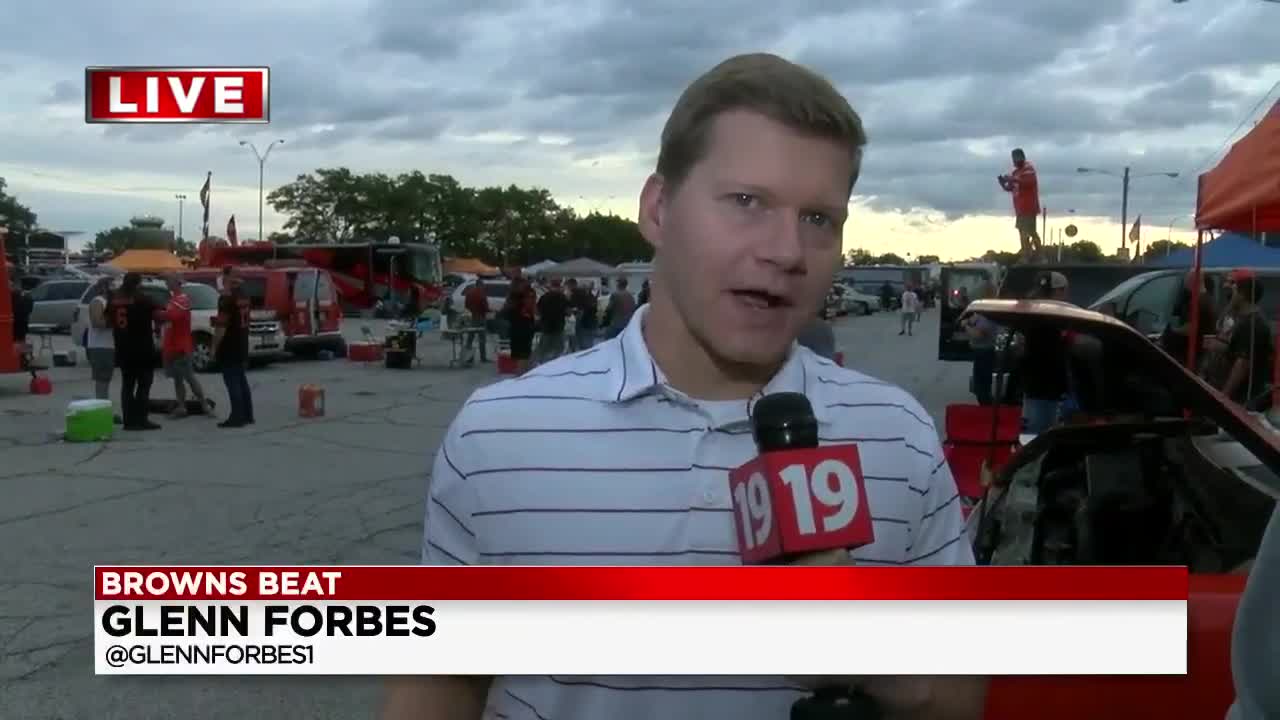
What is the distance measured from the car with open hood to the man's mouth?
1.70m

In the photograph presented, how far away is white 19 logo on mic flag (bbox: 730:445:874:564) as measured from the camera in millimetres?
1509

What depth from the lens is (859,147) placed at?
68.8 inches

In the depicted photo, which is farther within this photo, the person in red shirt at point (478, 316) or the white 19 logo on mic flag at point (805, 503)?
the person in red shirt at point (478, 316)

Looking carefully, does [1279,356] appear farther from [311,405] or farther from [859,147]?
[311,405]

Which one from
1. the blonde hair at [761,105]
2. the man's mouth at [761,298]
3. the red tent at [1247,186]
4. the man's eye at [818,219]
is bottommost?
the man's mouth at [761,298]

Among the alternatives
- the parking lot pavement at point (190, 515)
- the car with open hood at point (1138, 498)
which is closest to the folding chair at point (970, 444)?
the car with open hood at point (1138, 498)

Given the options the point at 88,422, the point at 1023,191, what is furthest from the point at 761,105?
the point at 88,422

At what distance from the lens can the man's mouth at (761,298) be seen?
5.58 feet

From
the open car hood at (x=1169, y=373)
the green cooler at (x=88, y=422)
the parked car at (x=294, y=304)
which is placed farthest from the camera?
the parked car at (x=294, y=304)

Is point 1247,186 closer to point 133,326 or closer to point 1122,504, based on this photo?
point 1122,504

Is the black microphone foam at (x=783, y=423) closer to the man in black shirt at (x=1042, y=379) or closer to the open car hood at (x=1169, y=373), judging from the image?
the open car hood at (x=1169, y=373)

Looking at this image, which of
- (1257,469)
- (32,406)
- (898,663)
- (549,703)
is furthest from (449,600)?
(32,406)

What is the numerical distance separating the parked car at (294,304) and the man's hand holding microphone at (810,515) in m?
22.9

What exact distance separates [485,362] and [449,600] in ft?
79.1
